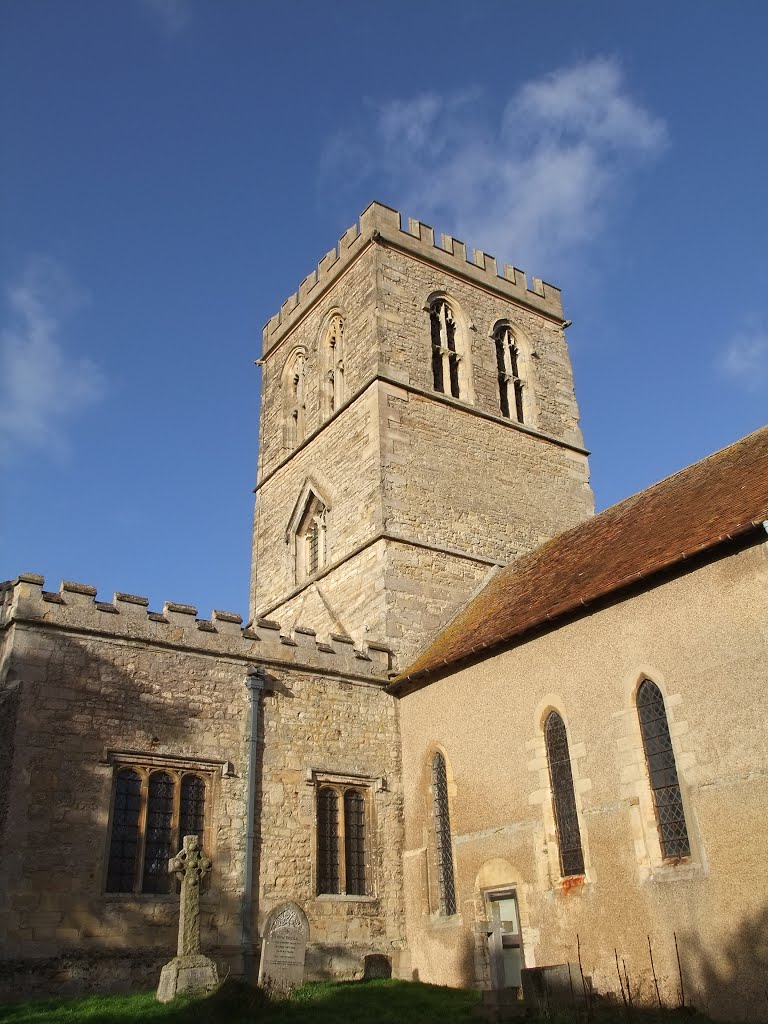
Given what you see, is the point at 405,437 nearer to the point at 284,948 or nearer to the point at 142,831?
the point at 142,831

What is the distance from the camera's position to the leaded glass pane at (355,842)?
1412 centimetres

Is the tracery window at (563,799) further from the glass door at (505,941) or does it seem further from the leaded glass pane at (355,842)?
the leaded glass pane at (355,842)

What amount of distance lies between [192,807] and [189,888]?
5.46 feet

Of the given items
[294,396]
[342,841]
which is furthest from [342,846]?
[294,396]

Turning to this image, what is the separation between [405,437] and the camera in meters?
19.1

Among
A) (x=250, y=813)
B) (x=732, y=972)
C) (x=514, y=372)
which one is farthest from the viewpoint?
(x=514, y=372)

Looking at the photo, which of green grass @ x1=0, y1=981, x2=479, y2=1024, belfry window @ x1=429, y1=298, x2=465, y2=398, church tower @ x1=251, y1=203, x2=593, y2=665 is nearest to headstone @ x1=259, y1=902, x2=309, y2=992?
green grass @ x1=0, y1=981, x2=479, y2=1024

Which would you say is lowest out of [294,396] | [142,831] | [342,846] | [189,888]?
[189,888]

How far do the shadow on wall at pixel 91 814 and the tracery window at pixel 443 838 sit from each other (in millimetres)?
3135

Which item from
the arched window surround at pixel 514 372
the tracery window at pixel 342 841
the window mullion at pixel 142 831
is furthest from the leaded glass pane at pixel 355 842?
the arched window surround at pixel 514 372

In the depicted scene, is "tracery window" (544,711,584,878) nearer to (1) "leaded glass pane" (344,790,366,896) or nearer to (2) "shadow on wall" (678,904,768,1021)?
(2) "shadow on wall" (678,904,768,1021)

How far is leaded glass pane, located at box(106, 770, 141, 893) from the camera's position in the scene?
12016 millimetres

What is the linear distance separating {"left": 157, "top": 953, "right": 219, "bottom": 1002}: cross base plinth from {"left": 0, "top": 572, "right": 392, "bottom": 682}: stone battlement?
435cm

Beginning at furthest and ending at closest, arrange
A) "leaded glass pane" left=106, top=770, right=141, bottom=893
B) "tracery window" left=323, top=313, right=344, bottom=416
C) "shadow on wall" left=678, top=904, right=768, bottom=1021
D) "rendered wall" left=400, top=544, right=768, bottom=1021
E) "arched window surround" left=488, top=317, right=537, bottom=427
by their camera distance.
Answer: "arched window surround" left=488, top=317, right=537, bottom=427 → "tracery window" left=323, top=313, right=344, bottom=416 → "leaded glass pane" left=106, top=770, right=141, bottom=893 → "rendered wall" left=400, top=544, right=768, bottom=1021 → "shadow on wall" left=678, top=904, right=768, bottom=1021
